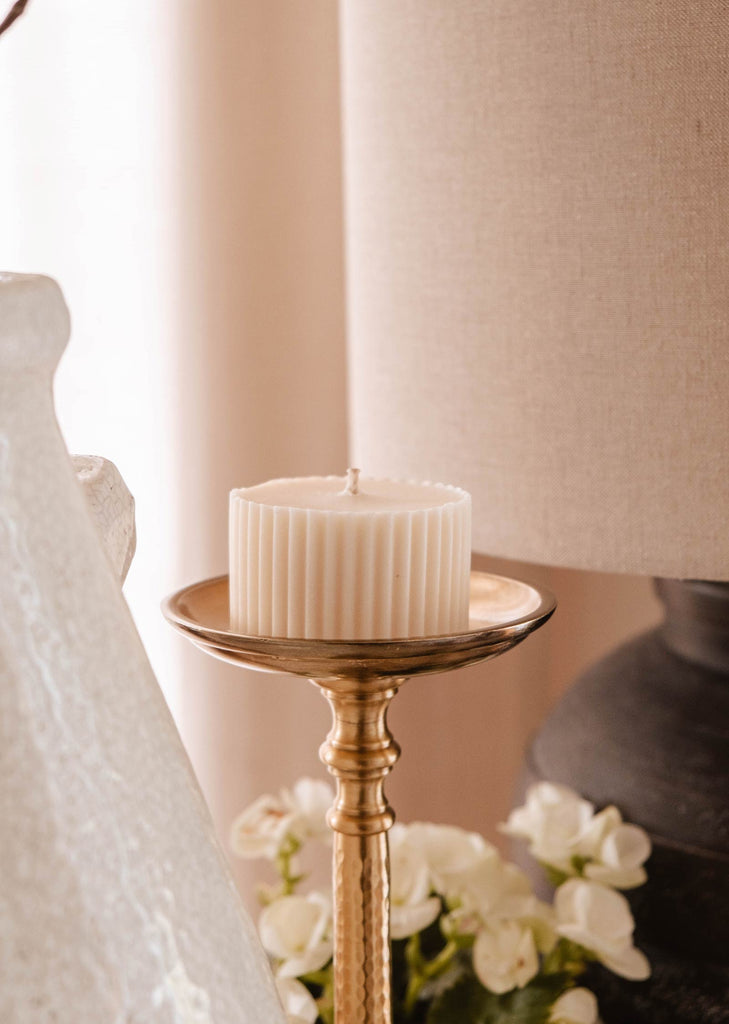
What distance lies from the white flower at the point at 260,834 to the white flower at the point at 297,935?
0.05 meters

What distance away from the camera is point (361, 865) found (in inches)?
15.9

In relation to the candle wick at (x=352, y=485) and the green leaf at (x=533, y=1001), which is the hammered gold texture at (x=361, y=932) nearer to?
the candle wick at (x=352, y=485)

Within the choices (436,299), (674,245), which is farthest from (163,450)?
(674,245)

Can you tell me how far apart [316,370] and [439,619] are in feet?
2.26

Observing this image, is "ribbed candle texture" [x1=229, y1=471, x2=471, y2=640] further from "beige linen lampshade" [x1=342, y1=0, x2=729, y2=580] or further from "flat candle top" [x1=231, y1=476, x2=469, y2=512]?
"beige linen lampshade" [x1=342, y1=0, x2=729, y2=580]

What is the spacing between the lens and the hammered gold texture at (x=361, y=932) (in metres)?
0.40

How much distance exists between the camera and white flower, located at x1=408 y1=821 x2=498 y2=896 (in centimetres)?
66

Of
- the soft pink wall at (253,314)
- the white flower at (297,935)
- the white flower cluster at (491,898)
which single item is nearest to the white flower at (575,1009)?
the white flower cluster at (491,898)

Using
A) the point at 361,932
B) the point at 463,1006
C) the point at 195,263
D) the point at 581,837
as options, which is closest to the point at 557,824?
the point at 581,837

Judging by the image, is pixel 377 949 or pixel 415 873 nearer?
pixel 377 949

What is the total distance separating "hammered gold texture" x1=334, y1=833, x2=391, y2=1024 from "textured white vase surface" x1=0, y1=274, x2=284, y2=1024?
0.19m

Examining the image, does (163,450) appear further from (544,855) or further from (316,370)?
(544,855)

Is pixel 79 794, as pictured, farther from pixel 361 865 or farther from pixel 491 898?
pixel 491 898

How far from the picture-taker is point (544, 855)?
0.68 metres
